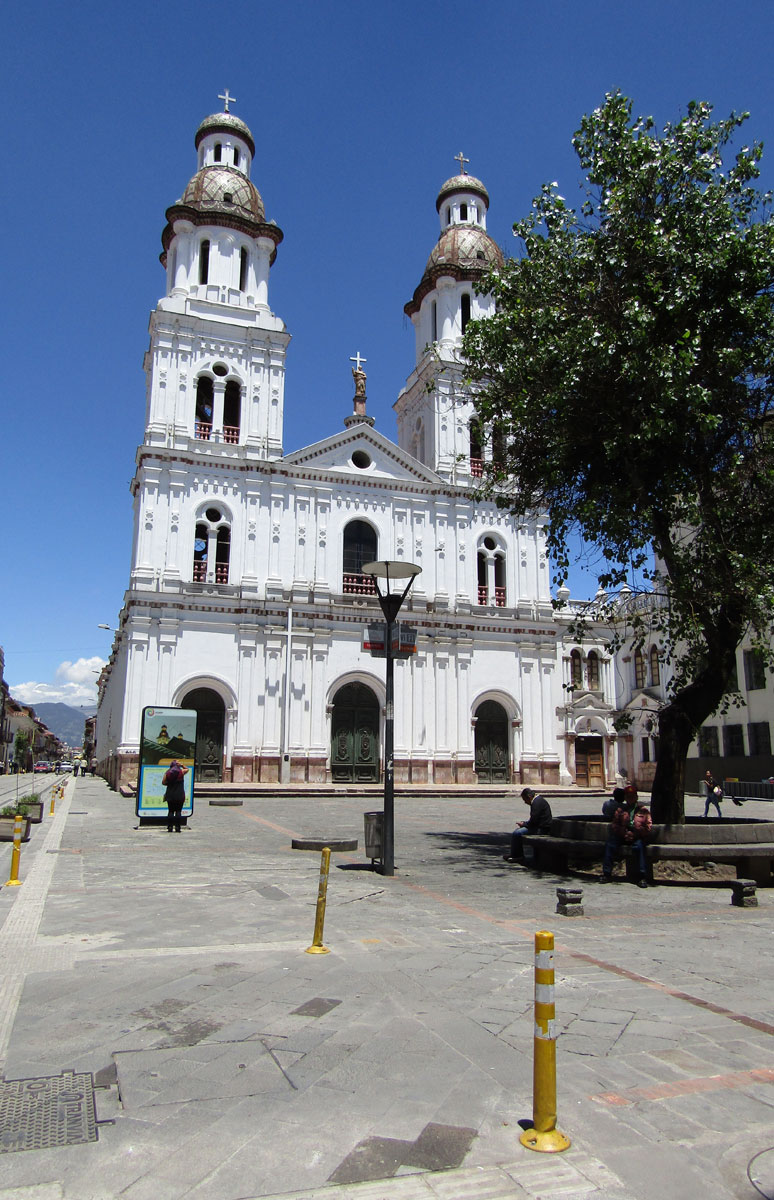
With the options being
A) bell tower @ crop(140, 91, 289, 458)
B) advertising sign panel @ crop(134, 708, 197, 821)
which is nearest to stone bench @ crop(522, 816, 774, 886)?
advertising sign panel @ crop(134, 708, 197, 821)

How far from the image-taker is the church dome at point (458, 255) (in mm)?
39312

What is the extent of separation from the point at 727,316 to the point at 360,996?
10.4 meters

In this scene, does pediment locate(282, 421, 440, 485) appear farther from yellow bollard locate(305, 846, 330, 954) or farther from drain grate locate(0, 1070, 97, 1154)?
drain grate locate(0, 1070, 97, 1154)

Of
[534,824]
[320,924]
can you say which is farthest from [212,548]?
[320,924]

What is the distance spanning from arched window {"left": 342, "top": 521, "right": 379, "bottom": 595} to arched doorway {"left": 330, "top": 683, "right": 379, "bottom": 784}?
4185mm

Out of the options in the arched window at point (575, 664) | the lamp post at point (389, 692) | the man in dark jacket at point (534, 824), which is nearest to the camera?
the lamp post at point (389, 692)

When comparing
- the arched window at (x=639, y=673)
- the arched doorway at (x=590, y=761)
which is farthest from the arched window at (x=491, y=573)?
the arched window at (x=639, y=673)

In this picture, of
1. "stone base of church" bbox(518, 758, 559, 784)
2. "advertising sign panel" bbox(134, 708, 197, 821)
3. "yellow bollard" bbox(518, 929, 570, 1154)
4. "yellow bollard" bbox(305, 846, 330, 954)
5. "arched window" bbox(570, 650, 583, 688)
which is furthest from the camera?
"arched window" bbox(570, 650, 583, 688)

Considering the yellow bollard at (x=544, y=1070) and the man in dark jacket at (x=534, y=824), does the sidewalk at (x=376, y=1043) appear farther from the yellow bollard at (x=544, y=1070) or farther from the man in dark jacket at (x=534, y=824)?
the man in dark jacket at (x=534, y=824)

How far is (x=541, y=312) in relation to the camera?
40.8ft

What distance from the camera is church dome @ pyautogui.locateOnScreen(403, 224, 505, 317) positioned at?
39.3 metres

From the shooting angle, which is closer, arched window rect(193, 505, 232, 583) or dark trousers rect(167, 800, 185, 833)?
dark trousers rect(167, 800, 185, 833)

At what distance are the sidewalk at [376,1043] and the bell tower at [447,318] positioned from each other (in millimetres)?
29868

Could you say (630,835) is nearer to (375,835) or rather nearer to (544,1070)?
(375,835)
